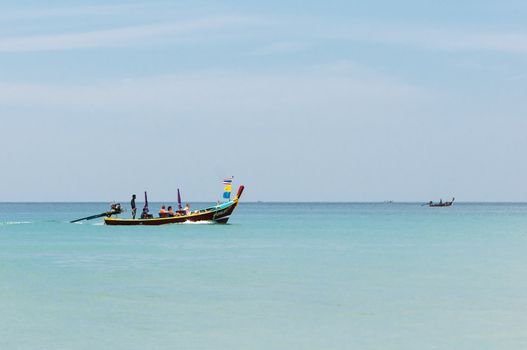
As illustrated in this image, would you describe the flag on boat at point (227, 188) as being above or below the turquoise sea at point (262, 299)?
above

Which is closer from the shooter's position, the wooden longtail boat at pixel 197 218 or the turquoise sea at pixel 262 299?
the turquoise sea at pixel 262 299

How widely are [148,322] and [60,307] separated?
3953mm

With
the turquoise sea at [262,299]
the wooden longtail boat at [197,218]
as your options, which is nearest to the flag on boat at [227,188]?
the wooden longtail boat at [197,218]

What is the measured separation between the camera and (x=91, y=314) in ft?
70.9

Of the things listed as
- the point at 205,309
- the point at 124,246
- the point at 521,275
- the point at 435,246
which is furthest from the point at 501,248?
the point at 205,309

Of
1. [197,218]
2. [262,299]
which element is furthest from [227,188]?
[262,299]

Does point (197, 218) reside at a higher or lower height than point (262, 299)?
higher

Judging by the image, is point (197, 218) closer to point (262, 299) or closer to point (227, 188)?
point (227, 188)

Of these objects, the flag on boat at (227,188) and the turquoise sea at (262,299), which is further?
the flag on boat at (227,188)

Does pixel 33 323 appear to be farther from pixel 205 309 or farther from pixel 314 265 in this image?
pixel 314 265

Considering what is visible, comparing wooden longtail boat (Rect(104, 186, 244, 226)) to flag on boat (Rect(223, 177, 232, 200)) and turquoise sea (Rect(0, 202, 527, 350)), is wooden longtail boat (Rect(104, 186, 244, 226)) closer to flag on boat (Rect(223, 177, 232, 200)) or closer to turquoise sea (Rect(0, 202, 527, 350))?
flag on boat (Rect(223, 177, 232, 200))

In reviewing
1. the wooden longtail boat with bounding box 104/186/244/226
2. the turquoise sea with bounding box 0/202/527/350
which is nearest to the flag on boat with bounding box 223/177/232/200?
the wooden longtail boat with bounding box 104/186/244/226

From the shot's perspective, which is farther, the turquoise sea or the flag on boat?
the flag on boat

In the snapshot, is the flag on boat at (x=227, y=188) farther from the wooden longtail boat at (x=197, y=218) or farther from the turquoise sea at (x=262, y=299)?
the turquoise sea at (x=262, y=299)
